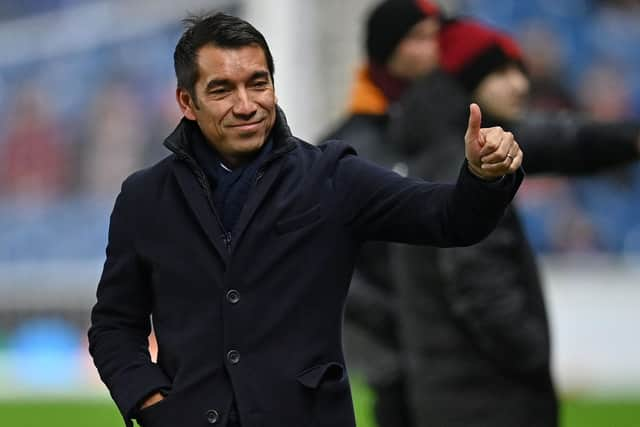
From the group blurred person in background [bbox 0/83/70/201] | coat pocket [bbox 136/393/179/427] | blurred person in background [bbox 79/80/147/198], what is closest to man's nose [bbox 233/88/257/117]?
coat pocket [bbox 136/393/179/427]

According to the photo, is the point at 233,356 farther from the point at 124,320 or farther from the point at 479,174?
the point at 479,174

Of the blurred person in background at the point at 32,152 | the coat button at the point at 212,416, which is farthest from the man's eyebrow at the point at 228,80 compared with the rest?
the blurred person in background at the point at 32,152

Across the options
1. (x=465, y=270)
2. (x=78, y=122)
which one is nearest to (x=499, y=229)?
(x=465, y=270)

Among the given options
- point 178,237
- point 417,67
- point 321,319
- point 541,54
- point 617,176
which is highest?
point 541,54

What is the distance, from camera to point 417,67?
6.60 m

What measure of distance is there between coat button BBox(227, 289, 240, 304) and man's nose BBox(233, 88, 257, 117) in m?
0.37

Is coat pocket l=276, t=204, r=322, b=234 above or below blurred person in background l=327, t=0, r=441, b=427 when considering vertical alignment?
below

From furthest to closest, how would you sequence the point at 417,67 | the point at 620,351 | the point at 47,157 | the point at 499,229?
the point at 47,157 → the point at 620,351 → the point at 417,67 → the point at 499,229

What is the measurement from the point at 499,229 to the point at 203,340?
71.3 inches

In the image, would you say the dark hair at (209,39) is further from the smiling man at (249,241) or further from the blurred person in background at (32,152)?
the blurred person in background at (32,152)

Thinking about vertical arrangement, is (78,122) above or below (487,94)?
above

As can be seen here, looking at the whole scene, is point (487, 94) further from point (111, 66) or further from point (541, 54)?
point (111, 66)

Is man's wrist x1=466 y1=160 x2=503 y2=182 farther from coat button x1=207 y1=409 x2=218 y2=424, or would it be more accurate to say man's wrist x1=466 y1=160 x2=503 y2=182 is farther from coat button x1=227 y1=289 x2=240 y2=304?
coat button x1=207 y1=409 x2=218 y2=424

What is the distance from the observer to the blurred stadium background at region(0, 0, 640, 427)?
525 inches
